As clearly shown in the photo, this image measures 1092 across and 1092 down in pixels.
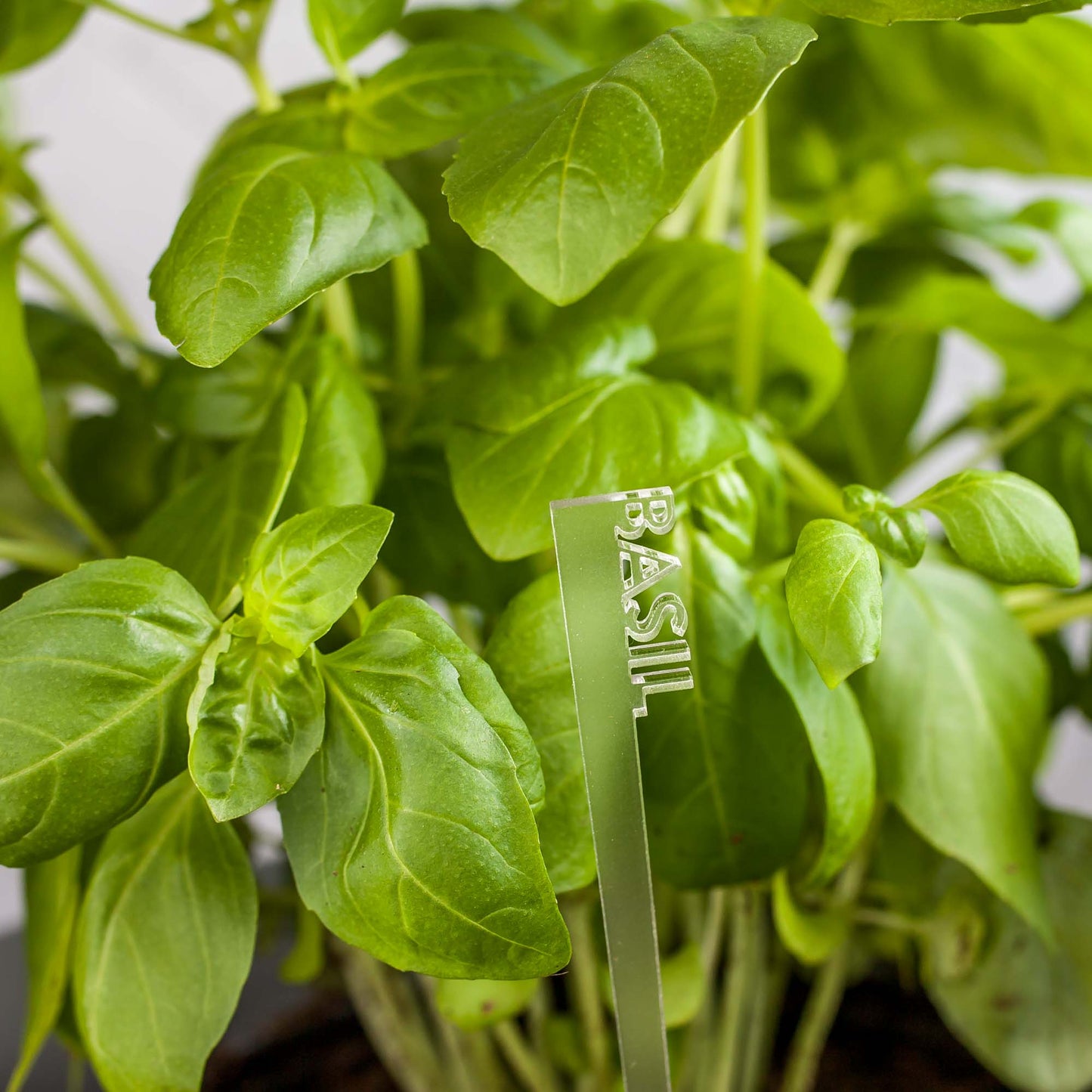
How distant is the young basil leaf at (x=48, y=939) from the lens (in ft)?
1.16

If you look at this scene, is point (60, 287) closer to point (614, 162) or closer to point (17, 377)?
point (17, 377)

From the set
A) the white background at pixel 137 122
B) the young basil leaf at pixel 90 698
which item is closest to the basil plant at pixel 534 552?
the young basil leaf at pixel 90 698

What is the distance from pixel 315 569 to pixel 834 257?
0.41 metres

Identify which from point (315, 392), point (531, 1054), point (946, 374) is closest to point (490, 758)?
point (315, 392)

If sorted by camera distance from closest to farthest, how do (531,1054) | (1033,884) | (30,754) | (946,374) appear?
(30,754) < (1033,884) < (531,1054) < (946,374)

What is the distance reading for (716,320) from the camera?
42 centimetres

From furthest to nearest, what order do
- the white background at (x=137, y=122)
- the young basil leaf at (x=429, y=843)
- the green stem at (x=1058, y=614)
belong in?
the white background at (x=137, y=122) < the green stem at (x=1058, y=614) < the young basil leaf at (x=429, y=843)

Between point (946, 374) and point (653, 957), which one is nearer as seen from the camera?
point (653, 957)

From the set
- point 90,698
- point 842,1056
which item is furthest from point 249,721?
point 842,1056

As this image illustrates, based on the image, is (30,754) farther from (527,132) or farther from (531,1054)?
(531,1054)

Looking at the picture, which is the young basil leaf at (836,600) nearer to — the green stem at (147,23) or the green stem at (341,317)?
the green stem at (341,317)

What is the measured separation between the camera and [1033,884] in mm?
353

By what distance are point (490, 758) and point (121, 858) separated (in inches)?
6.0

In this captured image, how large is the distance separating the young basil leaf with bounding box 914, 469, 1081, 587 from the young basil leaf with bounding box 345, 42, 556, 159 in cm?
20
